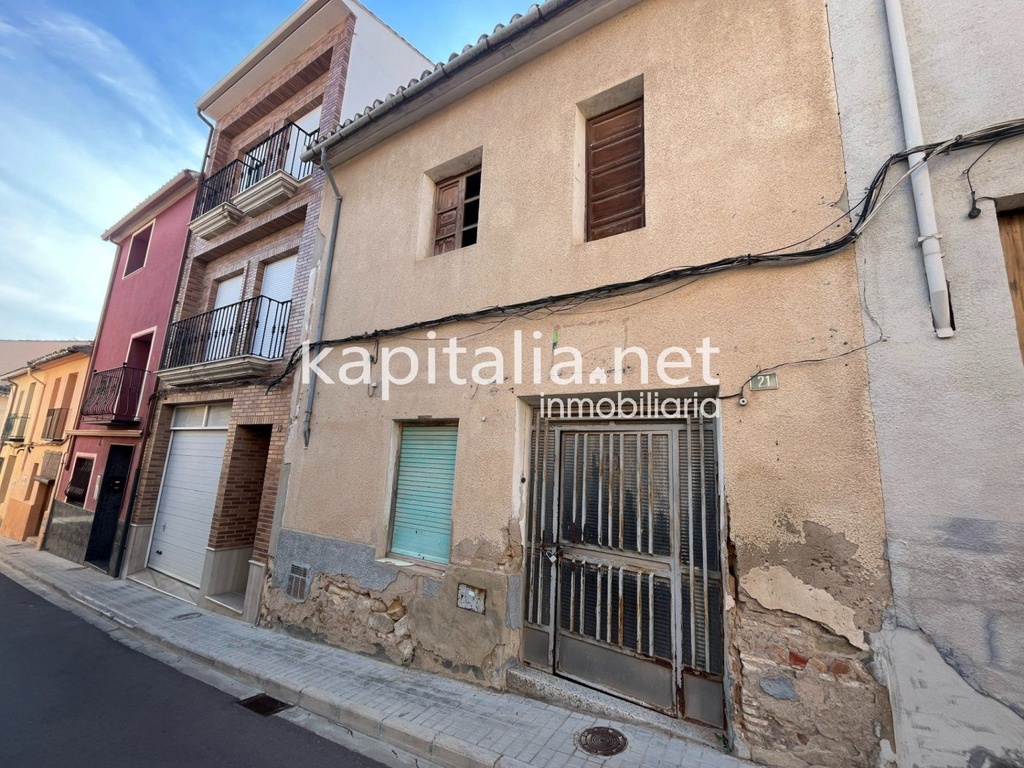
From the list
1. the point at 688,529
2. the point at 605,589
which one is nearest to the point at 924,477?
the point at 688,529

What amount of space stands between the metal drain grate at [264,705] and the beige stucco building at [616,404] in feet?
2.84

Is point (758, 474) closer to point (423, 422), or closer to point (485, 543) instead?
point (485, 543)

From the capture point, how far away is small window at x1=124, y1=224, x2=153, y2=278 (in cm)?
1181

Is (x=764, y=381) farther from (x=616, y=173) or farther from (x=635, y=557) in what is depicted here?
(x=616, y=173)

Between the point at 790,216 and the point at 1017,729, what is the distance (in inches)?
122

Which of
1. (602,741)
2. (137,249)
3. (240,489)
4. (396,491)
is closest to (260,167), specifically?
(240,489)

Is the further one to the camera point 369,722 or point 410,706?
point 410,706

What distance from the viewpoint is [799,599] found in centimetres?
273

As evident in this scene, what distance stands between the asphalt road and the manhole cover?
148 centimetres

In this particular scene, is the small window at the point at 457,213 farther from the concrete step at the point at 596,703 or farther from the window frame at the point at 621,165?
the concrete step at the point at 596,703

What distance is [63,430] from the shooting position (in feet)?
40.3

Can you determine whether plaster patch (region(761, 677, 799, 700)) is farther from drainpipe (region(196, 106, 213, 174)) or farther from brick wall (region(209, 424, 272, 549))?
drainpipe (region(196, 106, 213, 174))

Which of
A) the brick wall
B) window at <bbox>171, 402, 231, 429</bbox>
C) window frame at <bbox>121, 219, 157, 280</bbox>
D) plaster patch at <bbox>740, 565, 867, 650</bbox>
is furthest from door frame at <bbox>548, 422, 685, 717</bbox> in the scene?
window frame at <bbox>121, 219, 157, 280</bbox>

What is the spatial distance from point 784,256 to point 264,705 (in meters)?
5.62
